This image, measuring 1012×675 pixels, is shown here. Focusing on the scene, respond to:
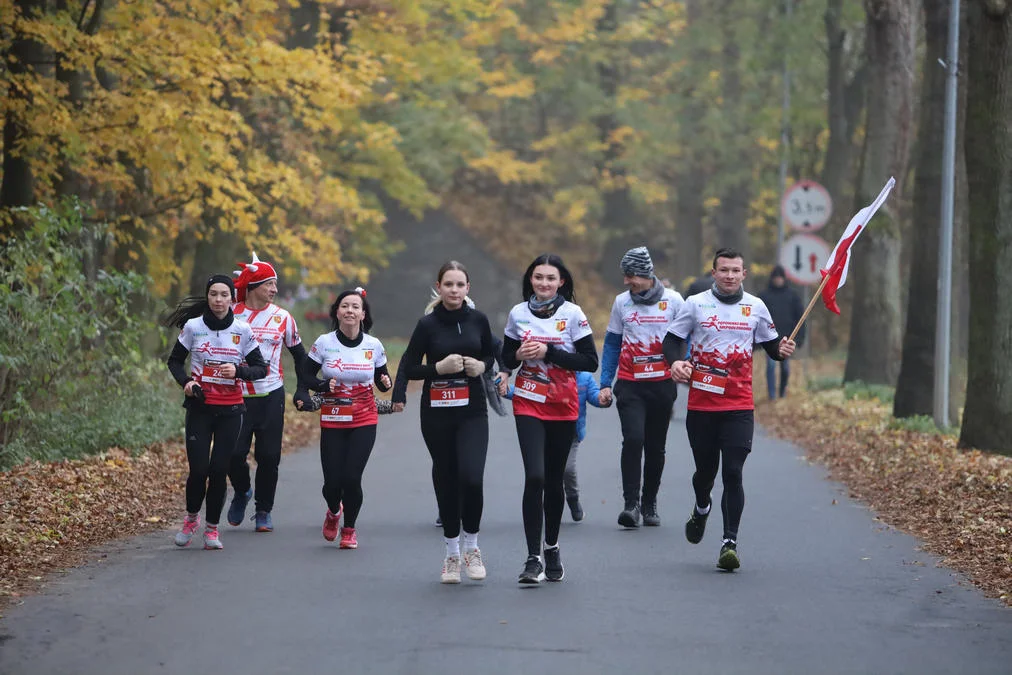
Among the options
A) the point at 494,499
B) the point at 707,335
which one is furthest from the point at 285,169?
the point at 707,335

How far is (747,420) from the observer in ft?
33.9

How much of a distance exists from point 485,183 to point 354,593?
4873 cm

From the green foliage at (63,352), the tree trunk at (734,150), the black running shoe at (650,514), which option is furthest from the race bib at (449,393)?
the tree trunk at (734,150)

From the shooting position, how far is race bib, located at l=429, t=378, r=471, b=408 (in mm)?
9523

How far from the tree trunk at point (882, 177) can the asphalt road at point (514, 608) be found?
13.2 metres

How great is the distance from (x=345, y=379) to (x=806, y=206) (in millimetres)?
15831

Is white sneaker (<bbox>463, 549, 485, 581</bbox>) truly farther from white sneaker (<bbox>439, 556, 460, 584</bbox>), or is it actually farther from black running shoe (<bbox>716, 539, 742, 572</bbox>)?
black running shoe (<bbox>716, 539, 742, 572</bbox>)

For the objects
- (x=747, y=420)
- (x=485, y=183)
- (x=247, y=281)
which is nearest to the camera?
(x=747, y=420)

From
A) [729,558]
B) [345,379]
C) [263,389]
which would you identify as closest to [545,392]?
[729,558]

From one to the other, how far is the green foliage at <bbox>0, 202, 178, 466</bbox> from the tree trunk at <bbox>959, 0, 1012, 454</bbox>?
8.76 m

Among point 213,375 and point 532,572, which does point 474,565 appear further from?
Answer: point 213,375

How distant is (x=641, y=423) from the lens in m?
12.1

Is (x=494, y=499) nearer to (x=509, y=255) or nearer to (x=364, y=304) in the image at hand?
(x=364, y=304)

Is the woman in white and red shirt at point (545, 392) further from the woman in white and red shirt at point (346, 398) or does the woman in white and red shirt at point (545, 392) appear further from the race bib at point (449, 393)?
the woman in white and red shirt at point (346, 398)
